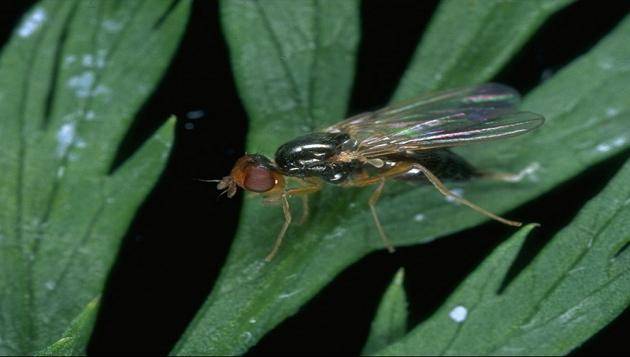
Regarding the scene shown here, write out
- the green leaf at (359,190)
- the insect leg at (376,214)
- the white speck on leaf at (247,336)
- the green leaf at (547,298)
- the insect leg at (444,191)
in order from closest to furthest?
the green leaf at (547,298), the white speck on leaf at (247,336), the green leaf at (359,190), the insect leg at (376,214), the insect leg at (444,191)

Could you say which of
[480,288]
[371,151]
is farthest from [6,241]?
[480,288]

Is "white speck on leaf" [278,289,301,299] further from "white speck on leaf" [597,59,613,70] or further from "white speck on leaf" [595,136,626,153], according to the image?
"white speck on leaf" [597,59,613,70]

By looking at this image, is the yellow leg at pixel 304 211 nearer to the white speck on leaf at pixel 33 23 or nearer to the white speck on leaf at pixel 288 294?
the white speck on leaf at pixel 288 294

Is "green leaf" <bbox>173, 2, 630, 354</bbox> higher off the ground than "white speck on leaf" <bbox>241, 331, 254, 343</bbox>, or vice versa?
"green leaf" <bbox>173, 2, 630, 354</bbox>

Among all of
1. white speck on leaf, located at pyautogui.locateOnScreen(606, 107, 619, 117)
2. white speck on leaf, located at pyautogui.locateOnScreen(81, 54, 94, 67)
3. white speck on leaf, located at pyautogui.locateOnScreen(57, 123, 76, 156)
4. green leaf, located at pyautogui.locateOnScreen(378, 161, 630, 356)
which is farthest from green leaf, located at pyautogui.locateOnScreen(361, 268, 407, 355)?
white speck on leaf, located at pyautogui.locateOnScreen(81, 54, 94, 67)

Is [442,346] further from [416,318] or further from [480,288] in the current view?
[416,318]

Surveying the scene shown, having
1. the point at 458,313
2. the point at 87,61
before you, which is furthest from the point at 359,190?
the point at 87,61

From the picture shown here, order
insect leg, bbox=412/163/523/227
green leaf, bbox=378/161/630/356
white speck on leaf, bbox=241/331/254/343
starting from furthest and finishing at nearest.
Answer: insect leg, bbox=412/163/523/227 < white speck on leaf, bbox=241/331/254/343 < green leaf, bbox=378/161/630/356

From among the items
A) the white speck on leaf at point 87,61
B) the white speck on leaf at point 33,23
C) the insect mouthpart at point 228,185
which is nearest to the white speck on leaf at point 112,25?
the white speck on leaf at point 87,61
